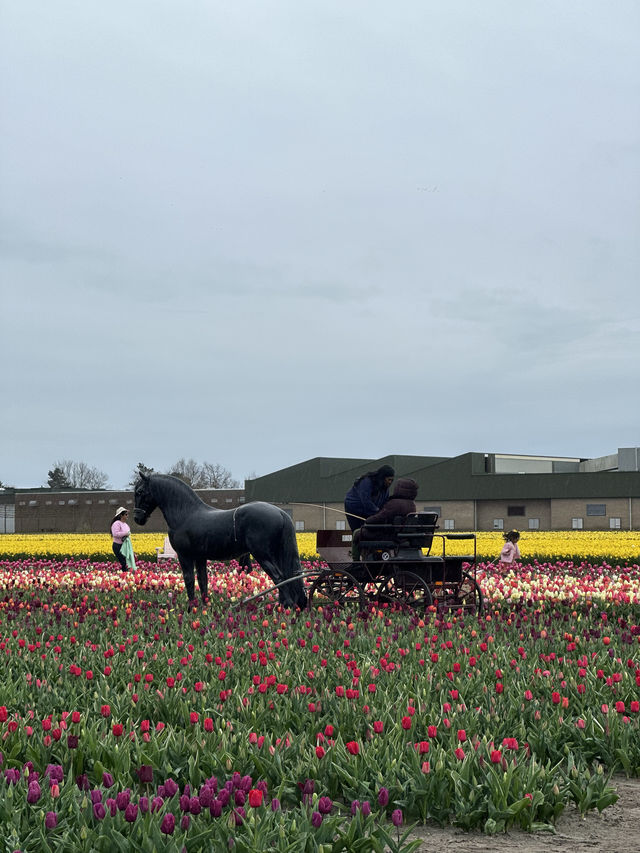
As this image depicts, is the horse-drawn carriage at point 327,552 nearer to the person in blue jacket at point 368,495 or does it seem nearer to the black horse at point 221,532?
the black horse at point 221,532

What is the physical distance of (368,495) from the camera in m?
13.3

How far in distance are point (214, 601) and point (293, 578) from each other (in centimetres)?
290

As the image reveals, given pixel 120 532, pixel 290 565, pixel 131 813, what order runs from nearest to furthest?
pixel 131 813
pixel 290 565
pixel 120 532

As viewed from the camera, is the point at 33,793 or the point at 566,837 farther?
the point at 566,837

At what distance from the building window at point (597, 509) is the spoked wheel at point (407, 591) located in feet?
170

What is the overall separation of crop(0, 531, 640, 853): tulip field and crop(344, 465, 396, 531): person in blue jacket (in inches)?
75.3

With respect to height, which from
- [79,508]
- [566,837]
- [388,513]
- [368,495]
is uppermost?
[368,495]

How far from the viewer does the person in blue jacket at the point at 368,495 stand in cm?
1319

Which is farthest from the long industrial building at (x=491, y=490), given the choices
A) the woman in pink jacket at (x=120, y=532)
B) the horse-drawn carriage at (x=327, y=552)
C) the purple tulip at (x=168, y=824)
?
the purple tulip at (x=168, y=824)

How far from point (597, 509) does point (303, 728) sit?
194 feet

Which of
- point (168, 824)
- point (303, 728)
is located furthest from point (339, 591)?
point (168, 824)

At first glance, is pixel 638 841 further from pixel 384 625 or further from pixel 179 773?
pixel 384 625

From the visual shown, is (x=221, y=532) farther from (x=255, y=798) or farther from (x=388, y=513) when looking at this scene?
(x=255, y=798)

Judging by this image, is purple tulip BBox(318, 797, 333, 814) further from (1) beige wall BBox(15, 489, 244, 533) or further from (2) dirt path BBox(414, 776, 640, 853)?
(1) beige wall BBox(15, 489, 244, 533)
